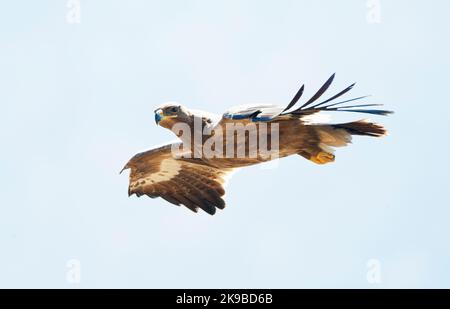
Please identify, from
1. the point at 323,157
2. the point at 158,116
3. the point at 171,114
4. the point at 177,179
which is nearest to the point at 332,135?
the point at 323,157

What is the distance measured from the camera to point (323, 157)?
16031 millimetres

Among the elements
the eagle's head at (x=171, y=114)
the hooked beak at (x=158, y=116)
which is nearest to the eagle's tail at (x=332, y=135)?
the eagle's head at (x=171, y=114)

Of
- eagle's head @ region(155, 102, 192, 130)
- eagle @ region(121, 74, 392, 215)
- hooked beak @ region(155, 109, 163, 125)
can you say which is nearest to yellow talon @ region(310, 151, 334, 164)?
eagle @ region(121, 74, 392, 215)

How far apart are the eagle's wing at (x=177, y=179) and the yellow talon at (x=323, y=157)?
2.19 meters

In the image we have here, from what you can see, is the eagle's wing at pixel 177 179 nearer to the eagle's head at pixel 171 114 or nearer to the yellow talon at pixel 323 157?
the eagle's head at pixel 171 114

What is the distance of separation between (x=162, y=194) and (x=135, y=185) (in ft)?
1.80

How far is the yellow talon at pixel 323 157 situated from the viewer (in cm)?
1600

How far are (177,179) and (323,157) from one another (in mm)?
3402

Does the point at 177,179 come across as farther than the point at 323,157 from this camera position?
Yes

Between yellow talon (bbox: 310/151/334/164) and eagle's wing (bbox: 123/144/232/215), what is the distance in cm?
219

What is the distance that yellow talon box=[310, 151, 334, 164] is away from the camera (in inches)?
630

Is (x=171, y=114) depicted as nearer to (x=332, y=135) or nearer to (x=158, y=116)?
(x=158, y=116)

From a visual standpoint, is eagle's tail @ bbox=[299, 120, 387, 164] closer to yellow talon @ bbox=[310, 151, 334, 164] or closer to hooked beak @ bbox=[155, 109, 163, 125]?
yellow talon @ bbox=[310, 151, 334, 164]
